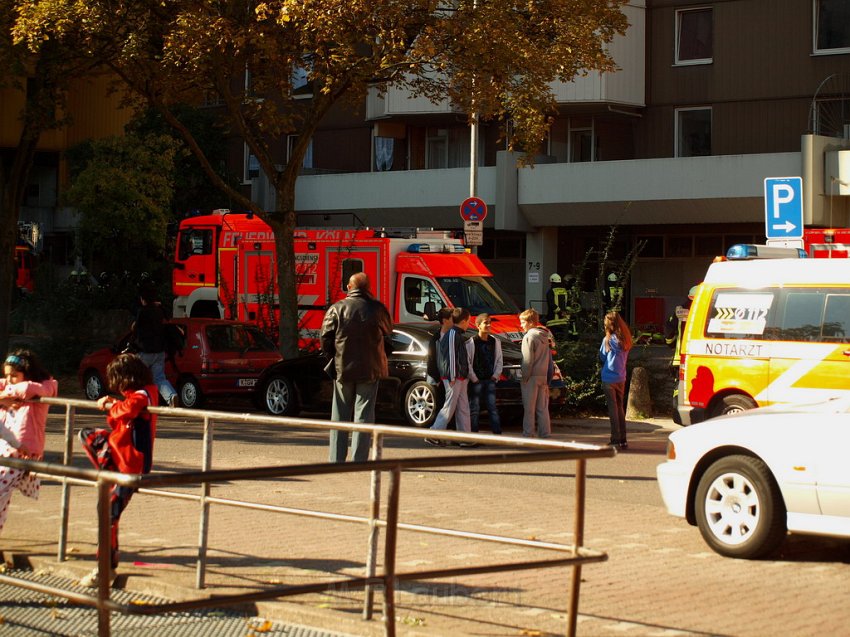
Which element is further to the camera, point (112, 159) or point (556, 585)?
point (112, 159)

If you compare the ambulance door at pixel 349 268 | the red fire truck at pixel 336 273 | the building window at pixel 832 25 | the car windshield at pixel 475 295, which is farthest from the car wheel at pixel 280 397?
the building window at pixel 832 25

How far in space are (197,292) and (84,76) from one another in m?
6.21

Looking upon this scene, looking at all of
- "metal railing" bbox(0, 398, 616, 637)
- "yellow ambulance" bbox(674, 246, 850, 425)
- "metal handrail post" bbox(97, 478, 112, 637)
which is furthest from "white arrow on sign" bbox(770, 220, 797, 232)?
"metal handrail post" bbox(97, 478, 112, 637)

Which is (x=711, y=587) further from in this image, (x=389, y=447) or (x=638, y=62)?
(x=638, y=62)

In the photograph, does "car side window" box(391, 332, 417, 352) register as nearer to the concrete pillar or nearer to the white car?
the white car

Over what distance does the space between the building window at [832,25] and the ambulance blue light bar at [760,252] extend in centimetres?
2034

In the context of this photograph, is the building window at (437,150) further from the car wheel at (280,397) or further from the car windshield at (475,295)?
the car wheel at (280,397)

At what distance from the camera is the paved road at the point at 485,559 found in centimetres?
702

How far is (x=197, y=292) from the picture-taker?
28812 millimetres

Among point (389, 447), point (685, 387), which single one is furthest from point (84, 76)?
point (685, 387)

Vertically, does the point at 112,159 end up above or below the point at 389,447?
above

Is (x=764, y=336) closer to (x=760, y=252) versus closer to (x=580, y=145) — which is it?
(x=760, y=252)

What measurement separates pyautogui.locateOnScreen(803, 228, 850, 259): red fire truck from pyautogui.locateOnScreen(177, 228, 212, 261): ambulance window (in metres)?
14.3

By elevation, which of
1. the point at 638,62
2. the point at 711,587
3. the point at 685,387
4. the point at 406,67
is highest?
the point at 638,62
